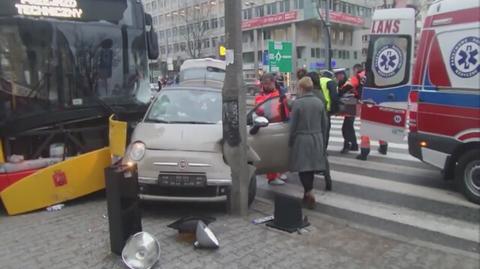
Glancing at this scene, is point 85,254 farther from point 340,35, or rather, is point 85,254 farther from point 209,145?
point 340,35

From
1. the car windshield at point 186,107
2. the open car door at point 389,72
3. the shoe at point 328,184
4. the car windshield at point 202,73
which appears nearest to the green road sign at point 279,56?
the car windshield at point 202,73

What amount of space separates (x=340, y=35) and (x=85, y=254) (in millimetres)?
76249

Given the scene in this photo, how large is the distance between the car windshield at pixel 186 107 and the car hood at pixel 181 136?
260 mm

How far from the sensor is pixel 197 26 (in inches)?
3118

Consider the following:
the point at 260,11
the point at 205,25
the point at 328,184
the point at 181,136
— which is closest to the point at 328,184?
the point at 328,184

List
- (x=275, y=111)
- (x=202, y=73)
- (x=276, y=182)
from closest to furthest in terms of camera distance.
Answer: (x=275, y=111), (x=276, y=182), (x=202, y=73)

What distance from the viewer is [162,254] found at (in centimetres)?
464

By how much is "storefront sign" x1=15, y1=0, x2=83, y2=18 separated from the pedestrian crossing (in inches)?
146

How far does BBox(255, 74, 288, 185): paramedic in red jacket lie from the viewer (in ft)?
23.8

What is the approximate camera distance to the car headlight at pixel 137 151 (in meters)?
5.83

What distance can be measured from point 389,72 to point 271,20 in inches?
2588

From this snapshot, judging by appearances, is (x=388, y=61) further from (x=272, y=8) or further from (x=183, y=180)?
(x=272, y=8)

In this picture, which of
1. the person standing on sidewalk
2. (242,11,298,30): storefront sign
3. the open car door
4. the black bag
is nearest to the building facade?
(242,11,298,30): storefront sign

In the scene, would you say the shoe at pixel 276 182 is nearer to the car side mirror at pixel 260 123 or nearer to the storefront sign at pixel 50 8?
the car side mirror at pixel 260 123
